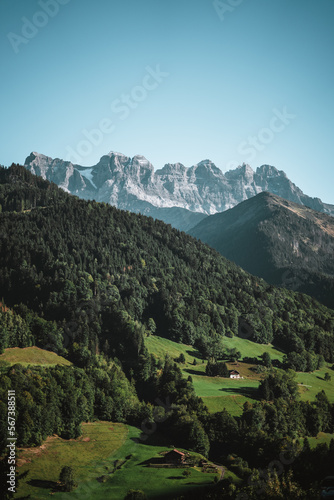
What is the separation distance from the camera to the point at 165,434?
331ft

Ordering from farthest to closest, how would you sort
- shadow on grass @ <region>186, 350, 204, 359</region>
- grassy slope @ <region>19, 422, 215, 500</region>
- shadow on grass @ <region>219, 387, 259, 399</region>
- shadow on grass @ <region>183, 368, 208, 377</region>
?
shadow on grass @ <region>186, 350, 204, 359</region>, shadow on grass @ <region>183, 368, 208, 377</region>, shadow on grass @ <region>219, 387, 259, 399</region>, grassy slope @ <region>19, 422, 215, 500</region>

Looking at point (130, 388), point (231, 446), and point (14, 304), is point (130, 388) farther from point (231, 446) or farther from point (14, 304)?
point (14, 304)

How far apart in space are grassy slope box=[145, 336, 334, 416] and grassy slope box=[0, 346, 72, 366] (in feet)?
132

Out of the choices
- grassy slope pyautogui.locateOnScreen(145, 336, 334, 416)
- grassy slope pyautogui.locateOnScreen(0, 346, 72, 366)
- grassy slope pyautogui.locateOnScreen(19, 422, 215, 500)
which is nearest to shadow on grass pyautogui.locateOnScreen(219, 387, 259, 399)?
grassy slope pyautogui.locateOnScreen(145, 336, 334, 416)

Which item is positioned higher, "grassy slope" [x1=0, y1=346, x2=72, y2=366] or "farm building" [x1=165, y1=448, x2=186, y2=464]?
"grassy slope" [x1=0, y1=346, x2=72, y2=366]

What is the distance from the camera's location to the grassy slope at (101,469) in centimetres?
6906

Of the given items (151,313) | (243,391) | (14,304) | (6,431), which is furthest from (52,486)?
(151,313)

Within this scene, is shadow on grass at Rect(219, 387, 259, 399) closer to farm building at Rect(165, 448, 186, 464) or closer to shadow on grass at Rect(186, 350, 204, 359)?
shadow on grass at Rect(186, 350, 204, 359)

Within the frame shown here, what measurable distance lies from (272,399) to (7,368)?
78.2 m

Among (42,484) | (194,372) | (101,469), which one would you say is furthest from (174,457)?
(194,372)

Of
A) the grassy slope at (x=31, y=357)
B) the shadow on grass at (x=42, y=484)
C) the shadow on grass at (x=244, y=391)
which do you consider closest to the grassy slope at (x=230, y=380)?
the shadow on grass at (x=244, y=391)

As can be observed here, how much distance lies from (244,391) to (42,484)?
75523mm

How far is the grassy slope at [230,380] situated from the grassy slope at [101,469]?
29.7 meters

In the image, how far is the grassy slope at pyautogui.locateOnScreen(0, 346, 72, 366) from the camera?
112 meters
